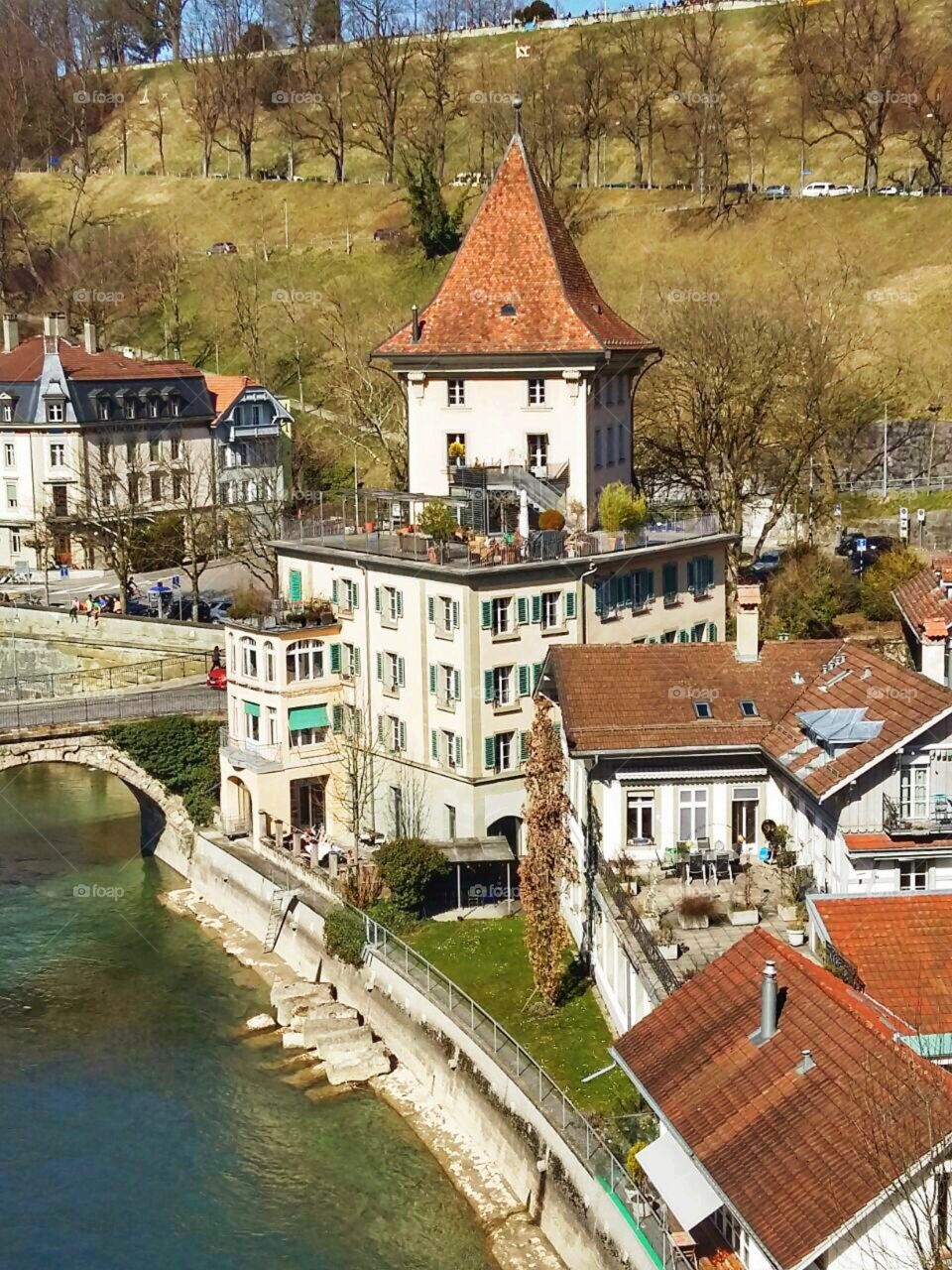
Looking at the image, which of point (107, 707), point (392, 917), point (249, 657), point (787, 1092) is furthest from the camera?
point (107, 707)

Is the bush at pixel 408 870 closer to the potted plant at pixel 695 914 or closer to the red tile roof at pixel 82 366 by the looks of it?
the potted plant at pixel 695 914

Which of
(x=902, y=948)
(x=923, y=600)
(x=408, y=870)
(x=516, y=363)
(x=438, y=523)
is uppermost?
(x=516, y=363)

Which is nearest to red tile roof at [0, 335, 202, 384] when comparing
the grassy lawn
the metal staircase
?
the metal staircase

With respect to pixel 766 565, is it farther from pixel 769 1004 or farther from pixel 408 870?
pixel 769 1004

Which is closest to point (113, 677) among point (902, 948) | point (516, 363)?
point (516, 363)

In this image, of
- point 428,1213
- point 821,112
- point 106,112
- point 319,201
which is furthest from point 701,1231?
point 106,112

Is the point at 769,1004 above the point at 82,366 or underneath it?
underneath
